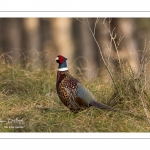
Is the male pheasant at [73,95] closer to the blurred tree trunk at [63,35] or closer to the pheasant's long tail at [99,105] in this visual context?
the pheasant's long tail at [99,105]

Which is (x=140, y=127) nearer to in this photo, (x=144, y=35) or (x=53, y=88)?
(x=53, y=88)

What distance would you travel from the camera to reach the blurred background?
877 cm

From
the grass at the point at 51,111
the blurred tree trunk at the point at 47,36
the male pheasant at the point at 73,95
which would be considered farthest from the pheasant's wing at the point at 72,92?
the blurred tree trunk at the point at 47,36

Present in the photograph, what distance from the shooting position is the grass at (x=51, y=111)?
21.8 ft

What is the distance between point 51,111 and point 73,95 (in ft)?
1.38

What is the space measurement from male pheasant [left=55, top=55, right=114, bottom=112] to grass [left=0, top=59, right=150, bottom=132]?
0.28 feet

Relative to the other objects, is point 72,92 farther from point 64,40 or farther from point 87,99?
point 64,40

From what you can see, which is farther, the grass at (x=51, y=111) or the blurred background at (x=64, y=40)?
the blurred background at (x=64, y=40)

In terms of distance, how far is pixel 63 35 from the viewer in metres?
11.6

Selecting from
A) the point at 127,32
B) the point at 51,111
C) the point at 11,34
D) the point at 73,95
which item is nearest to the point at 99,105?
the point at 73,95

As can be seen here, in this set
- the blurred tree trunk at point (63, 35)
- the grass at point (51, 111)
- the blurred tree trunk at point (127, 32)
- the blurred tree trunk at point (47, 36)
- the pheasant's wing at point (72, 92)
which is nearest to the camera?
the grass at point (51, 111)

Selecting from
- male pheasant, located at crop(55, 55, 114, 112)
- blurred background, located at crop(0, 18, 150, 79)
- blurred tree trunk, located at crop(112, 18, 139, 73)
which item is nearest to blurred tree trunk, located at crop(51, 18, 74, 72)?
blurred background, located at crop(0, 18, 150, 79)

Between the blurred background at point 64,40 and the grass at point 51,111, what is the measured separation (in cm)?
70
